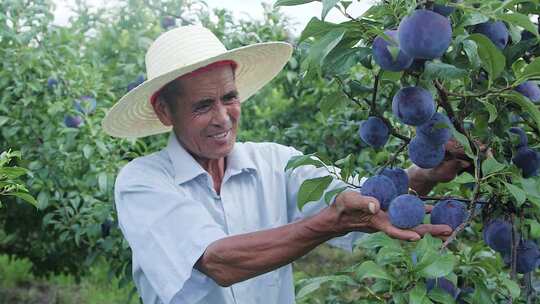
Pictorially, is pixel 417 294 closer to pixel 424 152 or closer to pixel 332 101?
pixel 424 152

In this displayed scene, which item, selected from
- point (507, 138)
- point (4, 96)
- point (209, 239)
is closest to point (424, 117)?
point (507, 138)

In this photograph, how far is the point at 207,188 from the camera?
7.84 ft

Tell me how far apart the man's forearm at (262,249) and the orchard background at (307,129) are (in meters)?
0.07

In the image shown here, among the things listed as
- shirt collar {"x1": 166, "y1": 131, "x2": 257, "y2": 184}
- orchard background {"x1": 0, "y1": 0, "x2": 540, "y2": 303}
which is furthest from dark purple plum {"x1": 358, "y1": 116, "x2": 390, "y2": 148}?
shirt collar {"x1": 166, "y1": 131, "x2": 257, "y2": 184}

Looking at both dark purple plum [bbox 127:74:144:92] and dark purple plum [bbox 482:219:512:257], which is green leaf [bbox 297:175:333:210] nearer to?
dark purple plum [bbox 482:219:512:257]

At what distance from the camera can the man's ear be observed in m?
2.40

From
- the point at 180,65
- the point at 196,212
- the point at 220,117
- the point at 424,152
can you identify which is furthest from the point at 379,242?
the point at 180,65

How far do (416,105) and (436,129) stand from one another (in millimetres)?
88

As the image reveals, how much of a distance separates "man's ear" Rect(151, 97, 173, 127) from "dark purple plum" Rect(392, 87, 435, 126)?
106 centimetres

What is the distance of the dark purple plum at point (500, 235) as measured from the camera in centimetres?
166

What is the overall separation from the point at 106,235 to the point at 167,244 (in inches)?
61.5

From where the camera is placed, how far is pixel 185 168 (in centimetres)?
233

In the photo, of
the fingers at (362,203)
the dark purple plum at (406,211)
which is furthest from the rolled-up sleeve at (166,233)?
the dark purple plum at (406,211)

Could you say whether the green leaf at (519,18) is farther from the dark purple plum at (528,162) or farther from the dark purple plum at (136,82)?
the dark purple plum at (136,82)
